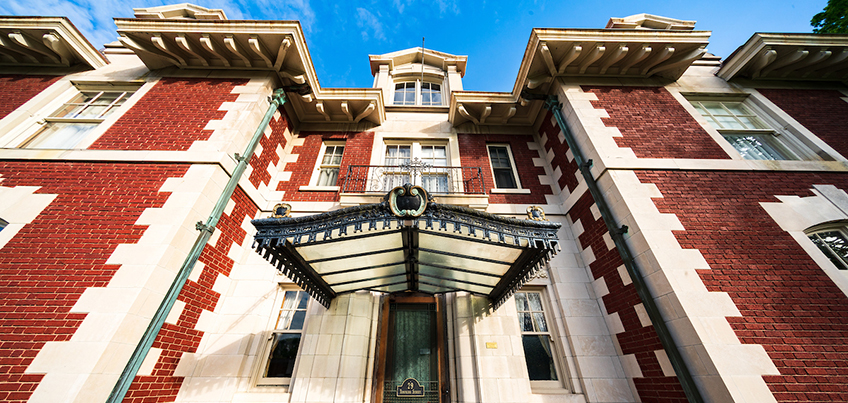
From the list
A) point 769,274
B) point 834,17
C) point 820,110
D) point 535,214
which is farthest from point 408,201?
point 834,17

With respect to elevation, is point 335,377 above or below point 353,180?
below

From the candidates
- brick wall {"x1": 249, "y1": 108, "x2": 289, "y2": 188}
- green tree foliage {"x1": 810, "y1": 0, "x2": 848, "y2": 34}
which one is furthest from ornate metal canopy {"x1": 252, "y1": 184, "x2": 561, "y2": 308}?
green tree foliage {"x1": 810, "y1": 0, "x2": 848, "y2": 34}

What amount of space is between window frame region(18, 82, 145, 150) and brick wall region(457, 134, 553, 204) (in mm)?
8582

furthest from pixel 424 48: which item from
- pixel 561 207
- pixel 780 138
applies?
A: pixel 780 138

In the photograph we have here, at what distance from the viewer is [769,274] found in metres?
4.34

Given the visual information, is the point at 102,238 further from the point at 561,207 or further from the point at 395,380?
the point at 561,207

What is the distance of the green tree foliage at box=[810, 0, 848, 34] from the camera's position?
9.35 metres

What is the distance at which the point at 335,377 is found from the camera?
4.96 m

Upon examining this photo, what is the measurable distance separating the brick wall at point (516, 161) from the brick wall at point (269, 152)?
17.5 feet

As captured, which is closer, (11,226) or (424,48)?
(11,226)

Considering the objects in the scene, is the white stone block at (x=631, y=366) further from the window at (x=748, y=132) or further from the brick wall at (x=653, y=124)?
the window at (x=748, y=132)

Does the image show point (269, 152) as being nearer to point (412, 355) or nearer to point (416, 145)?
point (416, 145)

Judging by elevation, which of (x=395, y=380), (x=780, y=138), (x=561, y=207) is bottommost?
(x=395, y=380)

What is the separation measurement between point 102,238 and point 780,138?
1481 cm
